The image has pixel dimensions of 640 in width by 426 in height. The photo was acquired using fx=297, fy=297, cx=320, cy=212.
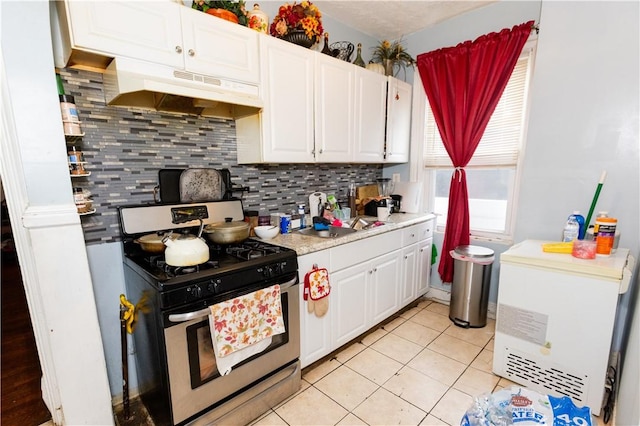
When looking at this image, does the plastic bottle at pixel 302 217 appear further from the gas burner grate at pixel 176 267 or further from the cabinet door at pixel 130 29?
the cabinet door at pixel 130 29

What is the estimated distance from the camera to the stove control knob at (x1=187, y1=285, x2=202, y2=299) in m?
1.30

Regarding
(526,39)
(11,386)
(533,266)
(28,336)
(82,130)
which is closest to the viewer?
(82,130)

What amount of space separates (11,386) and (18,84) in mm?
1936

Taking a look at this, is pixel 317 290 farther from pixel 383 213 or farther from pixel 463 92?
pixel 463 92

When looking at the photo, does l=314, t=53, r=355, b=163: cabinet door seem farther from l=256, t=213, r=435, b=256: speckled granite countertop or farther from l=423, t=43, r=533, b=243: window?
l=423, t=43, r=533, b=243: window

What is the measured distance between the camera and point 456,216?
9.33ft

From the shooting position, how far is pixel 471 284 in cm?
258

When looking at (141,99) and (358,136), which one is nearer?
(141,99)

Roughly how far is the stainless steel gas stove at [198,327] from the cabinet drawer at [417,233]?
127cm

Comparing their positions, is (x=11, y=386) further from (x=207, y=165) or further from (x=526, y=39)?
(x=526, y=39)

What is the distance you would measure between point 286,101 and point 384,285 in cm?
162

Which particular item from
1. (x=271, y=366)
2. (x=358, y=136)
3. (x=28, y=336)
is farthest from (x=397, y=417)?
(x=28, y=336)

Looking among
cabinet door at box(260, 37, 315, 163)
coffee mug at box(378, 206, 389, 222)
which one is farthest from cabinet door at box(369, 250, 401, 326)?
cabinet door at box(260, 37, 315, 163)

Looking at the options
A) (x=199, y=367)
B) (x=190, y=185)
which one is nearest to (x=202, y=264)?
(x=199, y=367)
